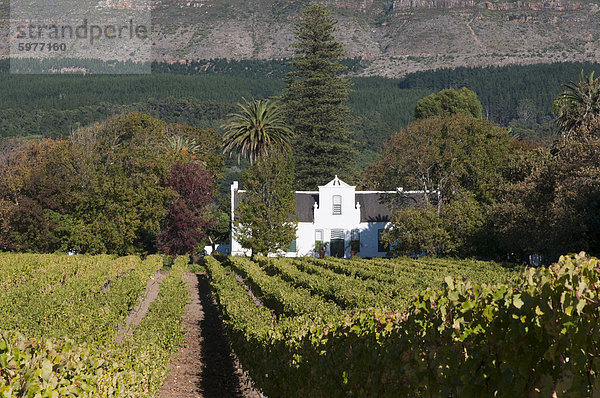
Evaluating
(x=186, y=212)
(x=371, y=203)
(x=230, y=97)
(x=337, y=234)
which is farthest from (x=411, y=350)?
(x=230, y=97)

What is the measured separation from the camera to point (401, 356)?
6.17 meters

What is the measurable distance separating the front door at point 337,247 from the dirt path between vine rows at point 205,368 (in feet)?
92.0

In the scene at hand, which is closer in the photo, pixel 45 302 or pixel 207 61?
pixel 45 302

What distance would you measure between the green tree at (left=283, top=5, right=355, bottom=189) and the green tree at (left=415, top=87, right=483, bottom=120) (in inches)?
457

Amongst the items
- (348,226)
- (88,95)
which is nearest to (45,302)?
(348,226)

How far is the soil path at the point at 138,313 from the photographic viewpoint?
70.2ft

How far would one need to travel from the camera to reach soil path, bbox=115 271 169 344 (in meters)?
21.4

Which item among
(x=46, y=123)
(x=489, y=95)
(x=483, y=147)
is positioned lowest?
(x=483, y=147)

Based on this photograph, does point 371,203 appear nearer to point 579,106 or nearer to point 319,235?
point 319,235

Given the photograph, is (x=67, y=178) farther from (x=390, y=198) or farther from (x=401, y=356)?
(x=401, y=356)

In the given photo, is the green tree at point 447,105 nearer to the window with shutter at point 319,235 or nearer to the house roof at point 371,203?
the house roof at point 371,203


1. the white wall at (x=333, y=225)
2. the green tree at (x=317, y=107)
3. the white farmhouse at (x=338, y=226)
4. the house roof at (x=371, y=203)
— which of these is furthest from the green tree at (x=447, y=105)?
the white wall at (x=333, y=225)

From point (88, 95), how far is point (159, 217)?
9271cm

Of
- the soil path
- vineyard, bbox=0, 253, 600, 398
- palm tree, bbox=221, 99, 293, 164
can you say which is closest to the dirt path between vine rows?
vineyard, bbox=0, 253, 600, 398
